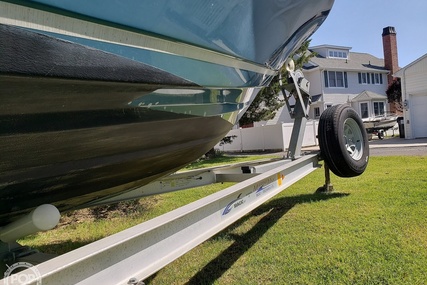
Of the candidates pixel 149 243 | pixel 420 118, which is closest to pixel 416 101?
pixel 420 118

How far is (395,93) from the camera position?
2588cm

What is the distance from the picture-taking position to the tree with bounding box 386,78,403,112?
25.7 m

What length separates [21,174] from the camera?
63.1 inches

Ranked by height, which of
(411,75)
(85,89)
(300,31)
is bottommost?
(85,89)

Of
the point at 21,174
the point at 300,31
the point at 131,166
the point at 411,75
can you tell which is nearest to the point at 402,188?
the point at 300,31

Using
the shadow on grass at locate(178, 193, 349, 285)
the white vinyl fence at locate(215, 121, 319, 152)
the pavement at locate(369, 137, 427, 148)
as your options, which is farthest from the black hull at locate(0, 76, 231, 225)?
the white vinyl fence at locate(215, 121, 319, 152)

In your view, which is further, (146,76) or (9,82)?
(146,76)

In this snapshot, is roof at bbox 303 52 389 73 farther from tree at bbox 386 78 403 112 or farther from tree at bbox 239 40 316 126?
tree at bbox 239 40 316 126

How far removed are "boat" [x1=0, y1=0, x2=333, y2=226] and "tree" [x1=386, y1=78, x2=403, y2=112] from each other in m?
26.4

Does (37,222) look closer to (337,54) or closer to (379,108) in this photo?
(379,108)

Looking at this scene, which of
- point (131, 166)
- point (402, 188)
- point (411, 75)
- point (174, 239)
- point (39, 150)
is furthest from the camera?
point (411, 75)

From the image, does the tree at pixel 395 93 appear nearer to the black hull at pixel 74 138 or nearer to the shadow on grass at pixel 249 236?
the shadow on grass at pixel 249 236

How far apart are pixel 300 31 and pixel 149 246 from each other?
2.40 meters

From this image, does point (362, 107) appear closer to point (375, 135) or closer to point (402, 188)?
point (375, 135)
